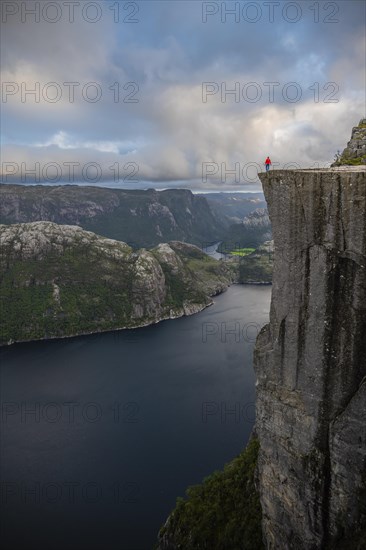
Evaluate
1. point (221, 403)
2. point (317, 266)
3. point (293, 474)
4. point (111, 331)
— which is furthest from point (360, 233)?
point (111, 331)

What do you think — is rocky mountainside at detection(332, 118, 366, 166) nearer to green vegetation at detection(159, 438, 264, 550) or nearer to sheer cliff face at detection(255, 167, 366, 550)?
sheer cliff face at detection(255, 167, 366, 550)

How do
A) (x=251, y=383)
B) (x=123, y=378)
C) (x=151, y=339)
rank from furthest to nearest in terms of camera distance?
(x=151, y=339) < (x=123, y=378) < (x=251, y=383)

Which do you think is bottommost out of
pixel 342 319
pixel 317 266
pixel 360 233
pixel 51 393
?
pixel 51 393

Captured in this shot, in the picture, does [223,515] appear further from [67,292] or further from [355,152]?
[67,292]

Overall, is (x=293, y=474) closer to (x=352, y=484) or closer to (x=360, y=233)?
(x=352, y=484)

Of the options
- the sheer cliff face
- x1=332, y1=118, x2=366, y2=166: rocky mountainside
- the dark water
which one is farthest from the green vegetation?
x1=332, y1=118, x2=366, y2=166: rocky mountainside

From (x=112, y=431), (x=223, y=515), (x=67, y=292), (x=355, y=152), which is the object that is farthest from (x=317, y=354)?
(x=67, y=292)

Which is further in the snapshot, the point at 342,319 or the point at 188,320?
the point at 188,320
